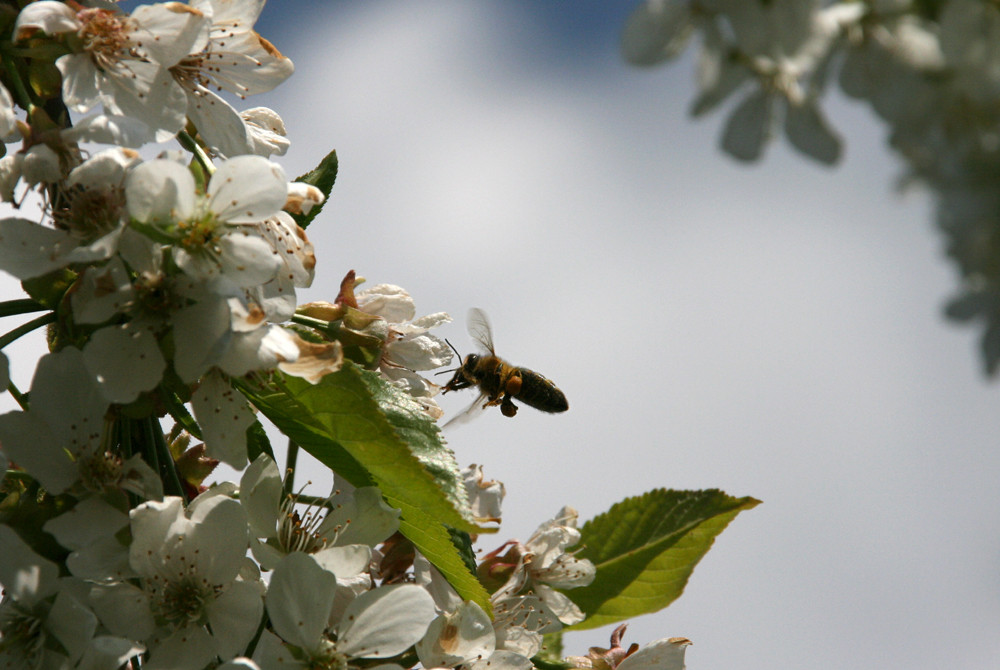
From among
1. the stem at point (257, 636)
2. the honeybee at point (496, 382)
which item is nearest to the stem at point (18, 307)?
the stem at point (257, 636)

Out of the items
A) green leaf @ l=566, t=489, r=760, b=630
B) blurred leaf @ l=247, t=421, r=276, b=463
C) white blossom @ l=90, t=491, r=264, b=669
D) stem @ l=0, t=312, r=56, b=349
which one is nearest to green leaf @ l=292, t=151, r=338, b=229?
blurred leaf @ l=247, t=421, r=276, b=463

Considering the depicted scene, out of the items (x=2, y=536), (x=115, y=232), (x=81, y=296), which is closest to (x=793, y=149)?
(x=115, y=232)

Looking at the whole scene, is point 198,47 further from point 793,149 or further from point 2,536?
point 793,149

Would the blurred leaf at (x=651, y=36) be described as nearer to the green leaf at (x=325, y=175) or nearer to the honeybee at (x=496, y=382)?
the green leaf at (x=325, y=175)

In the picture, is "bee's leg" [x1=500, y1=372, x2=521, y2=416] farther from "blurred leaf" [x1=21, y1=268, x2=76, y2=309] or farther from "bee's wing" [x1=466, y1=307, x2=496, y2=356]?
"blurred leaf" [x1=21, y1=268, x2=76, y2=309]

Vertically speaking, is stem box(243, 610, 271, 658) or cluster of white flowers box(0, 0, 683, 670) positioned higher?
cluster of white flowers box(0, 0, 683, 670)
